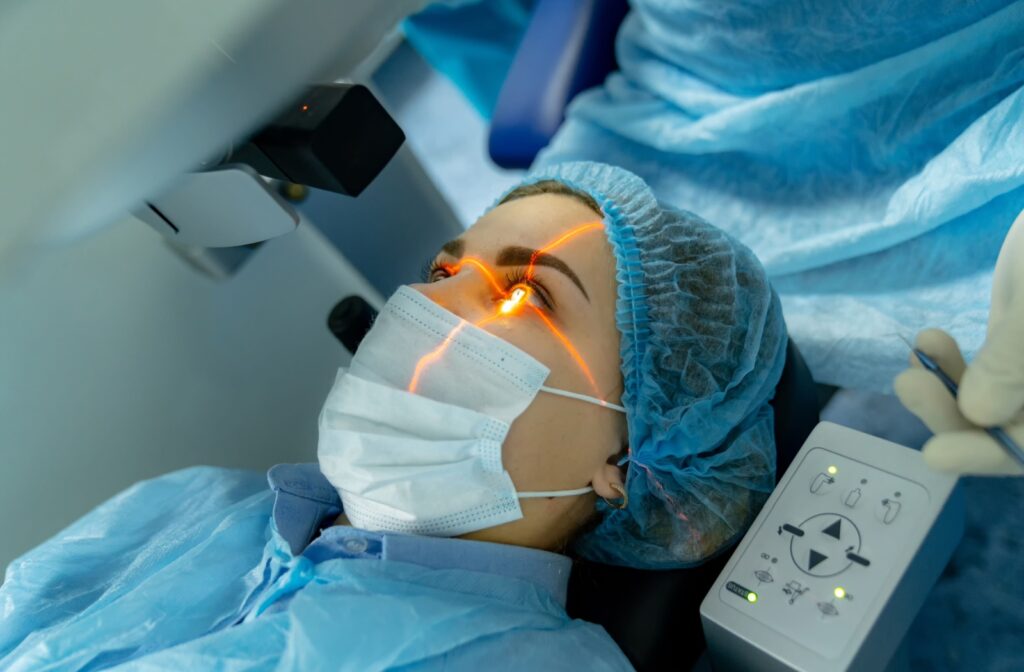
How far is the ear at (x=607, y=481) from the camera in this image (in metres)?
0.98

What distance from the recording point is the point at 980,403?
0.71m

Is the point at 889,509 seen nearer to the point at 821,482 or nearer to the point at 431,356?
the point at 821,482

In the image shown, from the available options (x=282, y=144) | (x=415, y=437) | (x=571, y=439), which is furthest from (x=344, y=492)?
(x=282, y=144)

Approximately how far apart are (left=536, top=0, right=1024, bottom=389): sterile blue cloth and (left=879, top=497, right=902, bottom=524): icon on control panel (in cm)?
35

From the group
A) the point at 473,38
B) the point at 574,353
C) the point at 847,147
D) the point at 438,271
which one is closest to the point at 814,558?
the point at 574,353

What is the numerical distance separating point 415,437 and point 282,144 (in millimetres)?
370

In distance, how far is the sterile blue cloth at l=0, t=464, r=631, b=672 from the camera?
0.83 m

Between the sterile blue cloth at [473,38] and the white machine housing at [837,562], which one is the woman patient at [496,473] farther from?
the sterile blue cloth at [473,38]

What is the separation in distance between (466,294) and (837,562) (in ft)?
1.79

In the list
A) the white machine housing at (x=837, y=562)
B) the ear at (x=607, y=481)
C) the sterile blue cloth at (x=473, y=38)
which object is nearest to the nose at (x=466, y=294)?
the ear at (x=607, y=481)

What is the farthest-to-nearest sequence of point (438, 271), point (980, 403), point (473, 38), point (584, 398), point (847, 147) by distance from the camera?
point (473, 38) < point (847, 147) < point (438, 271) < point (584, 398) < point (980, 403)

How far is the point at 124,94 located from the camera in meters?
0.48

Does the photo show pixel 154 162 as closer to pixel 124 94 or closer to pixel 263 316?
pixel 124 94

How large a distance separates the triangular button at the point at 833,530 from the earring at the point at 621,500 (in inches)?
9.5
